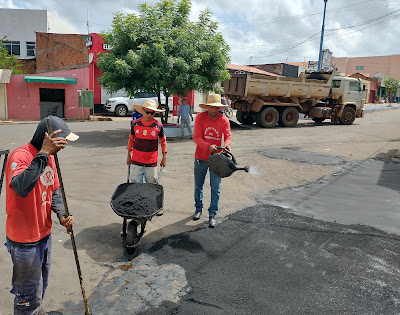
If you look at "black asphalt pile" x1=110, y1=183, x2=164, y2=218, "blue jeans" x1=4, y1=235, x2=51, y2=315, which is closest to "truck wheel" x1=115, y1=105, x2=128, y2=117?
"black asphalt pile" x1=110, y1=183, x2=164, y2=218

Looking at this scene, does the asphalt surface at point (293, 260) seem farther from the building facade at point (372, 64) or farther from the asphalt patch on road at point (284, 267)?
the building facade at point (372, 64)

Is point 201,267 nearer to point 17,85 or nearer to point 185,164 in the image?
point 185,164

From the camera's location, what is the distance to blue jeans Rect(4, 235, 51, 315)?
2.46 m

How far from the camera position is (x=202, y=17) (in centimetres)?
1411

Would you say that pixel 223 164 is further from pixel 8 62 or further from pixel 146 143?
pixel 8 62

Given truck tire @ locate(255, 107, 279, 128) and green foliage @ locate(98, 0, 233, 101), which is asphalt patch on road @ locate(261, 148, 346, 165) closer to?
green foliage @ locate(98, 0, 233, 101)

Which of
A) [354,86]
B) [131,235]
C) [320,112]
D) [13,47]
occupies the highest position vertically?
[13,47]

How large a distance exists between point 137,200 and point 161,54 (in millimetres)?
8923

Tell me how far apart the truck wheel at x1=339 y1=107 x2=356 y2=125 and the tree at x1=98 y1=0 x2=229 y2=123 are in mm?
9537

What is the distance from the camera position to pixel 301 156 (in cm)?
1071

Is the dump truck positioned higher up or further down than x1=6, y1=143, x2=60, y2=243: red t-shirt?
higher up

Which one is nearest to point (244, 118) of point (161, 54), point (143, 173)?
point (161, 54)

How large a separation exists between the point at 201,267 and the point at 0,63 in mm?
25889

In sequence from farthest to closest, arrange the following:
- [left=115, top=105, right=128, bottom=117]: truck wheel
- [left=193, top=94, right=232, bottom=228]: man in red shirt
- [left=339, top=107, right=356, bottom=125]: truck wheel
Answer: [left=115, top=105, right=128, bottom=117]: truck wheel < [left=339, top=107, right=356, bottom=125]: truck wheel < [left=193, top=94, right=232, bottom=228]: man in red shirt
